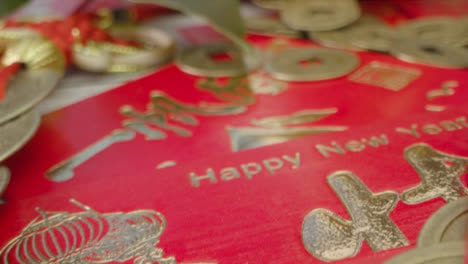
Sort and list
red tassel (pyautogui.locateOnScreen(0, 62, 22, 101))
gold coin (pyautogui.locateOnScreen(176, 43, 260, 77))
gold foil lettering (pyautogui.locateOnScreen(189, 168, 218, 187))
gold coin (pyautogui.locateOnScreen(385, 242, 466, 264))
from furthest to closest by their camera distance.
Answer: gold coin (pyautogui.locateOnScreen(176, 43, 260, 77)), red tassel (pyautogui.locateOnScreen(0, 62, 22, 101)), gold foil lettering (pyautogui.locateOnScreen(189, 168, 218, 187)), gold coin (pyautogui.locateOnScreen(385, 242, 466, 264))

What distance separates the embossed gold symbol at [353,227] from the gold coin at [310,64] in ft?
0.72

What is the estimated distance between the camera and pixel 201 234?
0.38m

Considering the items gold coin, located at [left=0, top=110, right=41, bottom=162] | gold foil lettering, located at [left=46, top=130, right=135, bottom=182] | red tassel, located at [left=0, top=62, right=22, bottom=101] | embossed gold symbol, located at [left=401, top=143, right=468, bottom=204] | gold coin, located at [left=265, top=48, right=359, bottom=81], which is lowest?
embossed gold symbol, located at [left=401, top=143, right=468, bottom=204]

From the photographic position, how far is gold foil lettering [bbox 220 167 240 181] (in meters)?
0.44

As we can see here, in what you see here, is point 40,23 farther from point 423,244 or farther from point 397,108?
point 423,244

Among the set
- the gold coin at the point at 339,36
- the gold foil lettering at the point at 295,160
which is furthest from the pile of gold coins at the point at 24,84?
the gold coin at the point at 339,36

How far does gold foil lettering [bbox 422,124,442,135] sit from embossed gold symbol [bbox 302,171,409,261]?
10cm

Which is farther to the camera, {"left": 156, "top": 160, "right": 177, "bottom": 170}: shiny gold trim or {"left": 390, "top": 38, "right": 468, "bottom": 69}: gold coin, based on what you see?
{"left": 390, "top": 38, "right": 468, "bottom": 69}: gold coin

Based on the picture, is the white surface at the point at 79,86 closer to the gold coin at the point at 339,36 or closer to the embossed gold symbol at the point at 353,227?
the gold coin at the point at 339,36

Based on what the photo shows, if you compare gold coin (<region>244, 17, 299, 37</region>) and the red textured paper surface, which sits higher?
gold coin (<region>244, 17, 299, 37</region>)

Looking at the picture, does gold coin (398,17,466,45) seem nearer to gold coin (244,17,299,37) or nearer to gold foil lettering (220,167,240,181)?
gold coin (244,17,299,37)

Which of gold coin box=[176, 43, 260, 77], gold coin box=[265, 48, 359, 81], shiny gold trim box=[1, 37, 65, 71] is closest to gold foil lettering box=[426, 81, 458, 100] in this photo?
gold coin box=[265, 48, 359, 81]

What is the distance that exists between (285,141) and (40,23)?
431mm

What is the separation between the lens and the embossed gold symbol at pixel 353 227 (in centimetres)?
36
